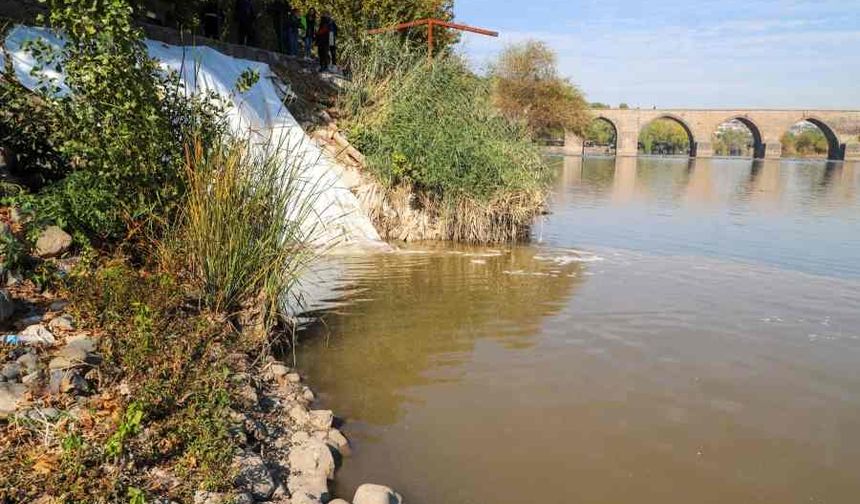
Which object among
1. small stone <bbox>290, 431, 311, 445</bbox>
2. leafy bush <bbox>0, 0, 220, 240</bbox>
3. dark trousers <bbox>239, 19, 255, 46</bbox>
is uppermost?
dark trousers <bbox>239, 19, 255, 46</bbox>

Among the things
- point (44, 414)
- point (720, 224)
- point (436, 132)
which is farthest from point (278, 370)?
point (720, 224)

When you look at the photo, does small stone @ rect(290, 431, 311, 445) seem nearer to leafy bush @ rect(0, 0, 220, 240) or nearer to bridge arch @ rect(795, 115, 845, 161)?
leafy bush @ rect(0, 0, 220, 240)

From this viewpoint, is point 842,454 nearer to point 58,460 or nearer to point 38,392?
point 58,460

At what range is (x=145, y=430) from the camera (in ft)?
8.09

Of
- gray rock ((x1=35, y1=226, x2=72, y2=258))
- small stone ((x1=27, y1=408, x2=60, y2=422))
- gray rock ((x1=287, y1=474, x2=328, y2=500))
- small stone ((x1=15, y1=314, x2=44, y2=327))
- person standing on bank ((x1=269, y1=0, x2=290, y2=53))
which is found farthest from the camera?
person standing on bank ((x1=269, y1=0, x2=290, y2=53))

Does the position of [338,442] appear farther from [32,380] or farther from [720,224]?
[720,224]

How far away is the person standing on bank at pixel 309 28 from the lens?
13228 mm

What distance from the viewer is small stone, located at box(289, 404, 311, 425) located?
128 inches

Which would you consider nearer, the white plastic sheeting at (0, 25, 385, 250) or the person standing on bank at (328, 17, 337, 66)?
the white plastic sheeting at (0, 25, 385, 250)

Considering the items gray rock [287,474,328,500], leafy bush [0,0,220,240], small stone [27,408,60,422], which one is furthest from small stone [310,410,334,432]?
leafy bush [0,0,220,240]

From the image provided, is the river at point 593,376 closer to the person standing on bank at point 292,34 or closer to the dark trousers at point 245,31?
the dark trousers at point 245,31

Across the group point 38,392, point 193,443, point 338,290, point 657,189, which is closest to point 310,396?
point 193,443

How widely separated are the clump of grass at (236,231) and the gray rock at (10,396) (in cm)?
121

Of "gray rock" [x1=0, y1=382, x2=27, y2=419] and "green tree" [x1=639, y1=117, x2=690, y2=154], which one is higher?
"green tree" [x1=639, y1=117, x2=690, y2=154]
